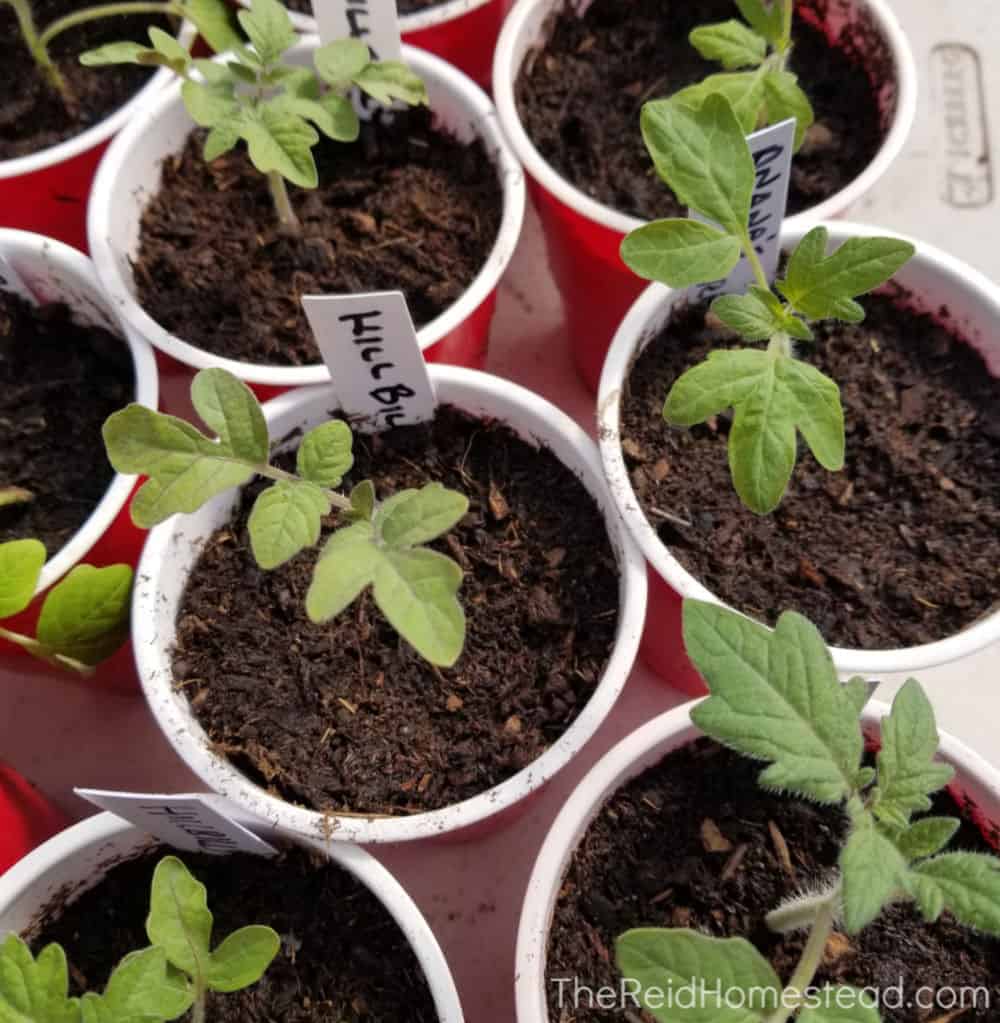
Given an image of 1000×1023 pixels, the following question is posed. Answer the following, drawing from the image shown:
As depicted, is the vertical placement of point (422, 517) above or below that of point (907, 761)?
above

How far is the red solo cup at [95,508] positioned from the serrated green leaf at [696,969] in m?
0.69

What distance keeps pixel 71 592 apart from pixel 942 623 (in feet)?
2.86

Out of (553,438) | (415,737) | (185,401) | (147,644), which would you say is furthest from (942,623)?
(185,401)

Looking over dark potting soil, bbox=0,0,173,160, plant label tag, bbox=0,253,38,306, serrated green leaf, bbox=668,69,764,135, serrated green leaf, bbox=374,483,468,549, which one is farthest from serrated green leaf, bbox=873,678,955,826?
dark potting soil, bbox=0,0,173,160

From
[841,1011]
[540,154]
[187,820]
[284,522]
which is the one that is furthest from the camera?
[540,154]

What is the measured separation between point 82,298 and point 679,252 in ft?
2.51

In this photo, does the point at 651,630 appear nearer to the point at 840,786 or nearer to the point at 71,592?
the point at 840,786

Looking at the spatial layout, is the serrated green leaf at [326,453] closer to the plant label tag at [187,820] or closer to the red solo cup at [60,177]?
the plant label tag at [187,820]

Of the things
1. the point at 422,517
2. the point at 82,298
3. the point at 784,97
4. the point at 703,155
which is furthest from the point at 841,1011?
the point at 82,298

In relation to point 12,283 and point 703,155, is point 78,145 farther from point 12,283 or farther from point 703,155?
point 703,155

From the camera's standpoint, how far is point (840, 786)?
709mm

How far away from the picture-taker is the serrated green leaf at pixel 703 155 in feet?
2.77

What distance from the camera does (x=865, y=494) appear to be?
1.10 metres

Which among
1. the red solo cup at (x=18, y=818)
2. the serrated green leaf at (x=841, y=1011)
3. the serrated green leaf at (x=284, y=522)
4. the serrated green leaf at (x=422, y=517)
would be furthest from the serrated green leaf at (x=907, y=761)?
the red solo cup at (x=18, y=818)
